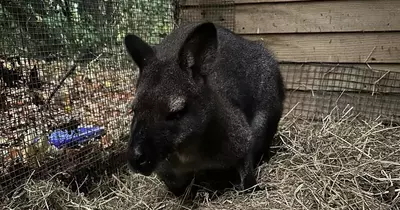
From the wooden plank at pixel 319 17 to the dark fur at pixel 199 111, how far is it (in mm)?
1510

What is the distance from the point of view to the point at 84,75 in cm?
427

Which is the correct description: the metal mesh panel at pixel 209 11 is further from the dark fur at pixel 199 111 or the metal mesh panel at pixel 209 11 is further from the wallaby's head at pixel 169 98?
the wallaby's head at pixel 169 98

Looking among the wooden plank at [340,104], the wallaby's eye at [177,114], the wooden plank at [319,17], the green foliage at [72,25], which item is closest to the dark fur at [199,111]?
the wallaby's eye at [177,114]

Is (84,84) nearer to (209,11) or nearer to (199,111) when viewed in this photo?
(199,111)

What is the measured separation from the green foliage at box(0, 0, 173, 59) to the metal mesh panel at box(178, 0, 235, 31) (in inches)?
20.2

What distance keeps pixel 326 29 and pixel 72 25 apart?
285cm

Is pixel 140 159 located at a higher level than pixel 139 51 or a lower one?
lower

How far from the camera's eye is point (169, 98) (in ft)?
8.95

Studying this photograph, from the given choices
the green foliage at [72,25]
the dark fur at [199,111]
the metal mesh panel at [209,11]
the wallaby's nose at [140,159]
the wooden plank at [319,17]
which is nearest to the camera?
the wallaby's nose at [140,159]

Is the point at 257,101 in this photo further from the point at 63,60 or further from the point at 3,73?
the point at 3,73

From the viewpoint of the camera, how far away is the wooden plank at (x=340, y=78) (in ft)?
16.0

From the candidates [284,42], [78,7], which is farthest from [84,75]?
[284,42]

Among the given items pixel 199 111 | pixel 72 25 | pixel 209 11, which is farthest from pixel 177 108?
pixel 209 11

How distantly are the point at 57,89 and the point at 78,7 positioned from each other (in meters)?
0.80
